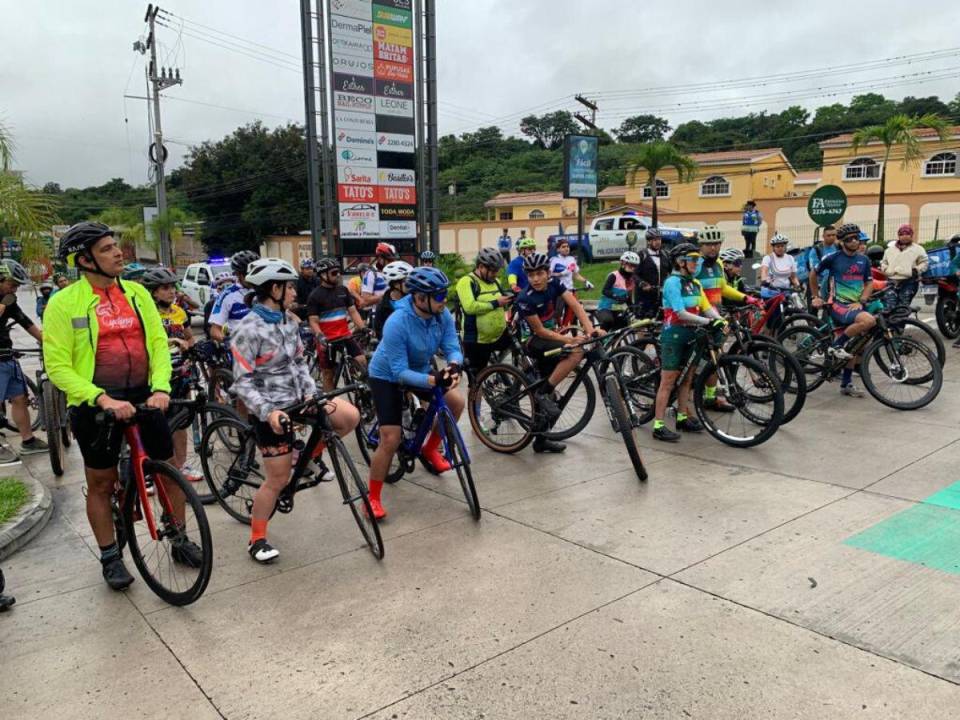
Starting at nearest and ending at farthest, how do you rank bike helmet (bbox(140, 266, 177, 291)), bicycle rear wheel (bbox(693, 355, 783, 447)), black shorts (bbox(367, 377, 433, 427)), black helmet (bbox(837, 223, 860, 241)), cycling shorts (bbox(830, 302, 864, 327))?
black shorts (bbox(367, 377, 433, 427))
bike helmet (bbox(140, 266, 177, 291))
bicycle rear wheel (bbox(693, 355, 783, 447))
cycling shorts (bbox(830, 302, 864, 327))
black helmet (bbox(837, 223, 860, 241))

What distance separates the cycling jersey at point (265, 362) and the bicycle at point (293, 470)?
0.44ft

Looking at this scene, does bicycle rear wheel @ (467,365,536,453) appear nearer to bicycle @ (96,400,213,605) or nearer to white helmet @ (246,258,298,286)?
white helmet @ (246,258,298,286)

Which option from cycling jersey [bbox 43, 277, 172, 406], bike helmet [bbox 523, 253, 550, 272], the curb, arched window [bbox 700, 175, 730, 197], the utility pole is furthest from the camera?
arched window [bbox 700, 175, 730, 197]

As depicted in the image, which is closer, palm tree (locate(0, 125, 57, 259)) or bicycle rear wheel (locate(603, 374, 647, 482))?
bicycle rear wheel (locate(603, 374, 647, 482))

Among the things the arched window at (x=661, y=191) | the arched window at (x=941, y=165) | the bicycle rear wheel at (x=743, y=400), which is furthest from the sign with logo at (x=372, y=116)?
the arched window at (x=661, y=191)

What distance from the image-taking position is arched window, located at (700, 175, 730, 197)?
151 feet

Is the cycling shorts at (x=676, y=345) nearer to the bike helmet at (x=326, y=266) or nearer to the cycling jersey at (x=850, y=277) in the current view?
the cycling jersey at (x=850, y=277)

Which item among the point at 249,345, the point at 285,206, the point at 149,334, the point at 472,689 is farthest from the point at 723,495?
the point at 285,206

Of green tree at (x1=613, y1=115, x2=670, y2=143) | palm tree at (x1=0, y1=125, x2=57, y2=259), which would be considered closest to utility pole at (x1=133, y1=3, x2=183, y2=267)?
palm tree at (x1=0, y1=125, x2=57, y2=259)

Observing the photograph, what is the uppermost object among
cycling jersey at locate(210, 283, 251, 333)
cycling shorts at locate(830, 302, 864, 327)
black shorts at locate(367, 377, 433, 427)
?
cycling jersey at locate(210, 283, 251, 333)

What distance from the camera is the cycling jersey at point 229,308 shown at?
6.85 meters

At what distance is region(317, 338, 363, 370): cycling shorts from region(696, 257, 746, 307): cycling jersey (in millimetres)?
3556

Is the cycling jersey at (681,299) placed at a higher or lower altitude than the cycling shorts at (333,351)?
higher

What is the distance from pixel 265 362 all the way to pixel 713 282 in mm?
4595
